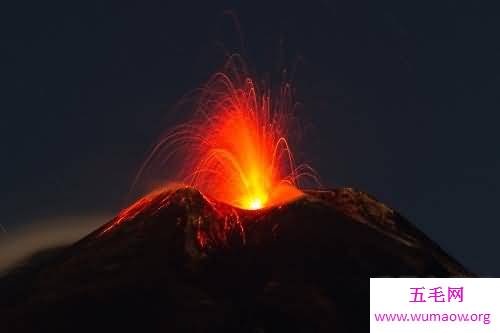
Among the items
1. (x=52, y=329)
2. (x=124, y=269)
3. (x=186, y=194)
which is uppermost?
(x=186, y=194)

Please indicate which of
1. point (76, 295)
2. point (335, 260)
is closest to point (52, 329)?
point (76, 295)

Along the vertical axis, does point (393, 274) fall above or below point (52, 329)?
above

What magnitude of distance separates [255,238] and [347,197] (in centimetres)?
1259

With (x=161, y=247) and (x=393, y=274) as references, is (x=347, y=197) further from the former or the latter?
(x=161, y=247)

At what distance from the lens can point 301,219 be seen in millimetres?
77688

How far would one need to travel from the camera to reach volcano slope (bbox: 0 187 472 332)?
64.7 m

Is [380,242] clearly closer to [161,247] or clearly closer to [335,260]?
[335,260]

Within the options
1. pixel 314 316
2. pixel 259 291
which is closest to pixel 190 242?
pixel 259 291

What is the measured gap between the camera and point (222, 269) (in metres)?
70.8

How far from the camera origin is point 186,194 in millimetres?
78375

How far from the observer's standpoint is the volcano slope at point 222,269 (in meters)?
64.7

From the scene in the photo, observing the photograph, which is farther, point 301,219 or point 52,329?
point 301,219

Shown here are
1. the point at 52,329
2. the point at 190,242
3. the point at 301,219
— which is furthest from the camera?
the point at 301,219

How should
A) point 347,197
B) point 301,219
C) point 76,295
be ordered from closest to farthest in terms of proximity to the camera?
point 76,295 → point 301,219 → point 347,197
